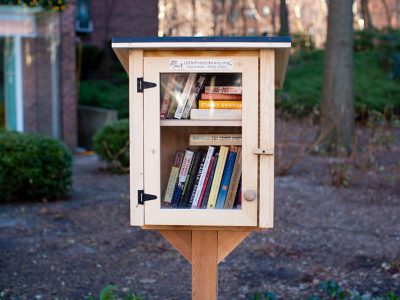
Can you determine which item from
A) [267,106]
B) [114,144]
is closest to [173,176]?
[267,106]

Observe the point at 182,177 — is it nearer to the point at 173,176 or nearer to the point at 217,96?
the point at 173,176

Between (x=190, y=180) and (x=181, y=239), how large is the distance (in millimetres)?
340

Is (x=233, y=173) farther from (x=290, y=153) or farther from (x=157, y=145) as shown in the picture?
(x=290, y=153)

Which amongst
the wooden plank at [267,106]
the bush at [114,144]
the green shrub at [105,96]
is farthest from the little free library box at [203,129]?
the green shrub at [105,96]

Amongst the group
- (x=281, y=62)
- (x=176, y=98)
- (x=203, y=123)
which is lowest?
(x=203, y=123)

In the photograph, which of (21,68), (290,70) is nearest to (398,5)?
(290,70)

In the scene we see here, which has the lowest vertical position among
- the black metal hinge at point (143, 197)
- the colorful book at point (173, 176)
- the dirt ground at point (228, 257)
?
the dirt ground at point (228, 257)

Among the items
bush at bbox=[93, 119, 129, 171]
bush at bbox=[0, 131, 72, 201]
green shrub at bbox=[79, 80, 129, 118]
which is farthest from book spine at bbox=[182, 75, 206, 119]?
green shrub at bbox=[79, 80, 129, 118]

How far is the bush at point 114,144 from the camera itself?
11562 millimetres

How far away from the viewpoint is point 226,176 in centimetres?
356

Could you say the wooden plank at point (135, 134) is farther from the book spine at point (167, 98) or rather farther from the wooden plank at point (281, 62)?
the wooden plank at point (281, 62)

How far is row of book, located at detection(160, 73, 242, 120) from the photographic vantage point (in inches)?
137

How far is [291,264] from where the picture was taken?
21.3 feet

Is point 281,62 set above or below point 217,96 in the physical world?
above
